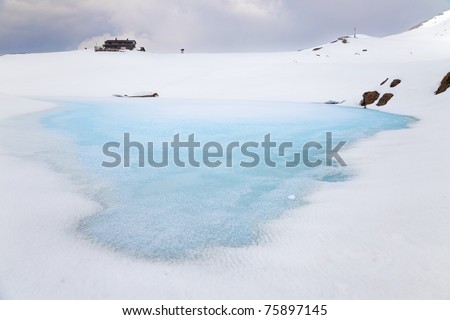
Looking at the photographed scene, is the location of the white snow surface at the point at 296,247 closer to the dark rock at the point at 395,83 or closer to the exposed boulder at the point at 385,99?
the exposed boulder at the point at 385,99

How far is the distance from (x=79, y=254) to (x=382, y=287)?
3.13 meters

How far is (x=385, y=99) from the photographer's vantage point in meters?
23.3

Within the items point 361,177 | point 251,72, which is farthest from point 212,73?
point 361,177

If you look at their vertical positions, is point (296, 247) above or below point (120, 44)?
below

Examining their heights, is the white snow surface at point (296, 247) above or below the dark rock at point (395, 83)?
below

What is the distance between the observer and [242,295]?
10.2 feet

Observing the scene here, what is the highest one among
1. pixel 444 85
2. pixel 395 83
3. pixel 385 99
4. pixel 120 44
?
pixel 120 44

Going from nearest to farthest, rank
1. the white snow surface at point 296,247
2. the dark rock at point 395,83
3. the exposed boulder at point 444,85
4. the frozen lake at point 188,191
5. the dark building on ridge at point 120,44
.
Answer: the white snow surface at point 296,247, the frozen lake at point 188,191, the exposed boulder at point 444,85, the dark rock at point 395,83, the dark building on ridge at point 120,44

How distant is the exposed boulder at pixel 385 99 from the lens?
23.0 m

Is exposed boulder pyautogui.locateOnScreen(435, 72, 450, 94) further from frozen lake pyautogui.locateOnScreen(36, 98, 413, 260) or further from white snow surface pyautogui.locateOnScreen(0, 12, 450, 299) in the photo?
white snow surface pyautogui.locateOnScreen(0, 12, 450, 299)

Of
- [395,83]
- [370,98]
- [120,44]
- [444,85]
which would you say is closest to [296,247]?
[444,85]

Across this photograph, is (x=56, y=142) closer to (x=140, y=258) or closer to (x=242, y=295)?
(x=140, y=258)

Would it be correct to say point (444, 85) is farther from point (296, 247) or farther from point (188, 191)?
point (296, 247)

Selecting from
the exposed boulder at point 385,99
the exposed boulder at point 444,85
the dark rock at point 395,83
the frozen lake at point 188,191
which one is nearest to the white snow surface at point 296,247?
the frozen lake at point 188,191
